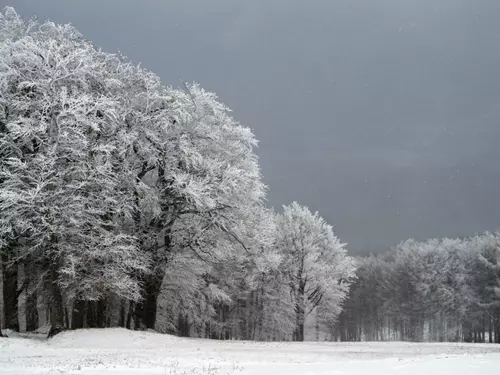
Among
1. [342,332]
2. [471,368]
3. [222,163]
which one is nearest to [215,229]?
[222,163]

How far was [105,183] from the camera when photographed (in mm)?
28422

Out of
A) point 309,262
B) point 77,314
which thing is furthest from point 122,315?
point 309,262

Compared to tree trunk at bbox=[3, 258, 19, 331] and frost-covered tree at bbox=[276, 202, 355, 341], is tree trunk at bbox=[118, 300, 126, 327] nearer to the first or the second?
tree trunk at bbox=[3, 258, 19, 331]

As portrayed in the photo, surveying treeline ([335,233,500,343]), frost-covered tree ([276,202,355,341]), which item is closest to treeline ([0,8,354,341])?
frost-covered tree ([276,202,355,341])

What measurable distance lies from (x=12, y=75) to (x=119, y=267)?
12.3 meters

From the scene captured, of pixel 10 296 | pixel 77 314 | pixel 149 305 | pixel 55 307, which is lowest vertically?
pixel 77 314

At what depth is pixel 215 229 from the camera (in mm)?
34594

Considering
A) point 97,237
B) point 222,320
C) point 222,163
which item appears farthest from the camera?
point 222,320

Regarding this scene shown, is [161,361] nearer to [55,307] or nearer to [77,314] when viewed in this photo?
[55,307]

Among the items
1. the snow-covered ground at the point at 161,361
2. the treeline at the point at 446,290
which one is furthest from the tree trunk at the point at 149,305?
the treeline at the point at 446,290

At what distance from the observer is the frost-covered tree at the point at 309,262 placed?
5591cm

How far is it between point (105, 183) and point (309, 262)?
31.8m

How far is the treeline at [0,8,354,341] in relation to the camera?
89.9 ft

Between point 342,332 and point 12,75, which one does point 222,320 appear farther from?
point 342,332
